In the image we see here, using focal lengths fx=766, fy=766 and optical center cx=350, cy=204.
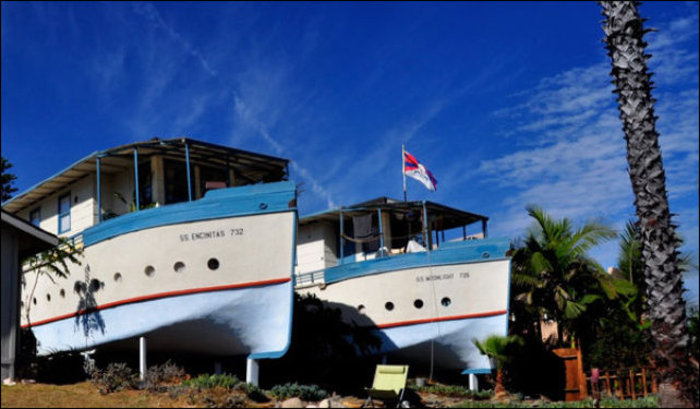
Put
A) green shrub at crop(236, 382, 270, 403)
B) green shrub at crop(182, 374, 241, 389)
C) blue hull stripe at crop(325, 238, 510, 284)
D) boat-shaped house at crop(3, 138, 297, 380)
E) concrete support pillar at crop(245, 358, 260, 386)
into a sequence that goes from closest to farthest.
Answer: green shrub at crop(182, 374, 241, 389) → green shrub at crop(236, 382, 270, 403) → boat-shaped house at crop(3, 138, 297, 380) → concrete support pillar at crop(245, 358, 260, 386) → blue hull stripe at crop(325, 238, 510, 284)

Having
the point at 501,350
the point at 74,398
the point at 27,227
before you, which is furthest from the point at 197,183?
the point at 501,350

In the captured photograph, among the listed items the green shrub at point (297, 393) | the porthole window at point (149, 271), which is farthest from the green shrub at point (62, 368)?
the green shrub at point (297, 393)

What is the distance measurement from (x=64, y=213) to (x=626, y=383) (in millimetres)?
16796

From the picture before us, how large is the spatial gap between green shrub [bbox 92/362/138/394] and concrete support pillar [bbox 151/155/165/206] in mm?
4708

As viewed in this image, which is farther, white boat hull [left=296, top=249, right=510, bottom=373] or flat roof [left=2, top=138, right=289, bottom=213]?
white boat hull [left=296, top=249, right=510, bottom=373]

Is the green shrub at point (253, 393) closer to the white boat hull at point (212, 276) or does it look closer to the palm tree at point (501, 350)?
the white boat hull at point (212, 276)

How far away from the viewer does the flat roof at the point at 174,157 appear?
1811 cm

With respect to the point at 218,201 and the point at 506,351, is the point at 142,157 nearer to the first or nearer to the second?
the point at 218,201

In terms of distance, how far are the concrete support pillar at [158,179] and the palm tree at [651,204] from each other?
11.1 m

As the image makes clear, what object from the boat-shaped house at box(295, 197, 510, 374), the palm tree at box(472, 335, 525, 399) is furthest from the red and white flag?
the palm tree at box(472, 335, 525, 399)

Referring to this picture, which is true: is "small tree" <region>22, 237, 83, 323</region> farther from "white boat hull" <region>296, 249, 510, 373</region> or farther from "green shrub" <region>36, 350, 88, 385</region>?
"white boat hull" <region>296, 249, 510, 373</region>

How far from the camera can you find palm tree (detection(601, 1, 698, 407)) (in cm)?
1149

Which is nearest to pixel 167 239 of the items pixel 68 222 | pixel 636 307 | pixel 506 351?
pixel 68 222

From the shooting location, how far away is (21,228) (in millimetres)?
15203
